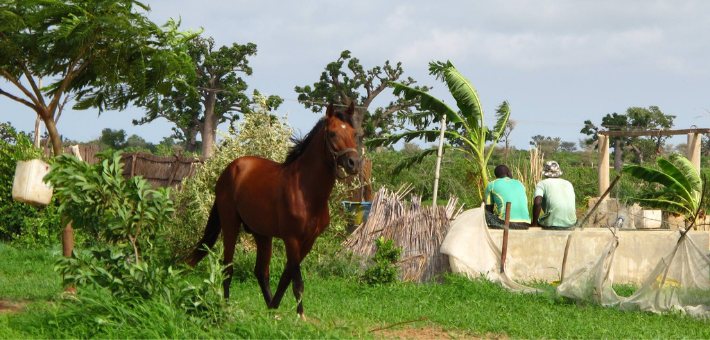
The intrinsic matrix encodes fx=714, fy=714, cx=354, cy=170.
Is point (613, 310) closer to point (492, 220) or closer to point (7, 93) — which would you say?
point (492, 220)

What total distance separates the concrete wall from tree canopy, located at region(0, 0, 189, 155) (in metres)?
5.52

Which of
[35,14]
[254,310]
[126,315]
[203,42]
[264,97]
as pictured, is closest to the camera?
[126,315]

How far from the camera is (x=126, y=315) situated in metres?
5.52

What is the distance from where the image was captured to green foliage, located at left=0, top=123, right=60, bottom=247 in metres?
12.6

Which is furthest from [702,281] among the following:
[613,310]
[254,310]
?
[254,310]

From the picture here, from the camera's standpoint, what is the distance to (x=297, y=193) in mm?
6562

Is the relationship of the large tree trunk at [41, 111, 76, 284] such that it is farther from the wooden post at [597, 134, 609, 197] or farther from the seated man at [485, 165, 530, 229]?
the wooden post at [597, 134, 609, 197]

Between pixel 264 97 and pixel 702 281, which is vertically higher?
pixel 264 97

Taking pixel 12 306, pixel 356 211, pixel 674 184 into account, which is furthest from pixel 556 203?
pixel 12 306

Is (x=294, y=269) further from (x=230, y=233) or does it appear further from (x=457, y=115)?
(x=457, y=115)

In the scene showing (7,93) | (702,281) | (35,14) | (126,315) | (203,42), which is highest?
(203,42)

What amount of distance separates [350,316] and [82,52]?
389cm

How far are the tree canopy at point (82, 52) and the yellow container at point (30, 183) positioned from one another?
0.32 m

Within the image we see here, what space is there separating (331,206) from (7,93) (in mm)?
4867
